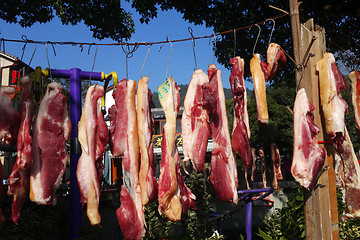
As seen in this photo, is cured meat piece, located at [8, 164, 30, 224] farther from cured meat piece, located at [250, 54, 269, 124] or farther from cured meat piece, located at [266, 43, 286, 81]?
cured meat piece, located at [266, 43, 286, 81]

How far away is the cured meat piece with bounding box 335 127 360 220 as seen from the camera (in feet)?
13.5

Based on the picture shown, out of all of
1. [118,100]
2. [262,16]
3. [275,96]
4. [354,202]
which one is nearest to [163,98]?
[118,100]

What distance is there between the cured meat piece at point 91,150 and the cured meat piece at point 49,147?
0.20 metres

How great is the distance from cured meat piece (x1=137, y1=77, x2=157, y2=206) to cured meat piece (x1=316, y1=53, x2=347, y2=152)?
6.59 ft

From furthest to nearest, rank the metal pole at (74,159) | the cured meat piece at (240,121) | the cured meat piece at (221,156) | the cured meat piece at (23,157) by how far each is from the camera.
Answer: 1. the metal pole at (74,159)
2. the cured meat piece at (240,121)
3. the cured meat piece at (221,156)
4. the cured meat piece at (23,157)

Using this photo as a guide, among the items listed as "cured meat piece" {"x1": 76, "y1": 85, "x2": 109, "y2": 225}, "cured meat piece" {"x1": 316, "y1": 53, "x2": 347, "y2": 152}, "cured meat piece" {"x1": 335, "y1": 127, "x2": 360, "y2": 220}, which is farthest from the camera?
"cured meat piece" {"x1": 335, "y1": 127, "x2": 360, "y2": 220}

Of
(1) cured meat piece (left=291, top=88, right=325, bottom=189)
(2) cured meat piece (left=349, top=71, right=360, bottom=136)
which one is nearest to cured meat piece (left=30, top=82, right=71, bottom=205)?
(1) cured meat piece (left=291, top=88, right=325, bottom=189)

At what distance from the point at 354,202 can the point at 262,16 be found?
18.4 ft

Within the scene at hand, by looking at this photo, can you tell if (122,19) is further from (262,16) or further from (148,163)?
(148,163)

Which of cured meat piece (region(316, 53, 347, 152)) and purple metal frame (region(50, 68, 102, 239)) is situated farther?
purple metal frame (region(50, 68, 102, 239))

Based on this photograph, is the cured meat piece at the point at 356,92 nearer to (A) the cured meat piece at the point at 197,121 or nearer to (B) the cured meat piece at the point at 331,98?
(B) the cured meat piece at the point at 331,98

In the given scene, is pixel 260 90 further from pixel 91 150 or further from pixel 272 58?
pixel 91 150

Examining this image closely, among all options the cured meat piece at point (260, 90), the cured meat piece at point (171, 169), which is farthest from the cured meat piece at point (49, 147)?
the cured meat piece at point (260, 90)

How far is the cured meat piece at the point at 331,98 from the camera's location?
3432mm
